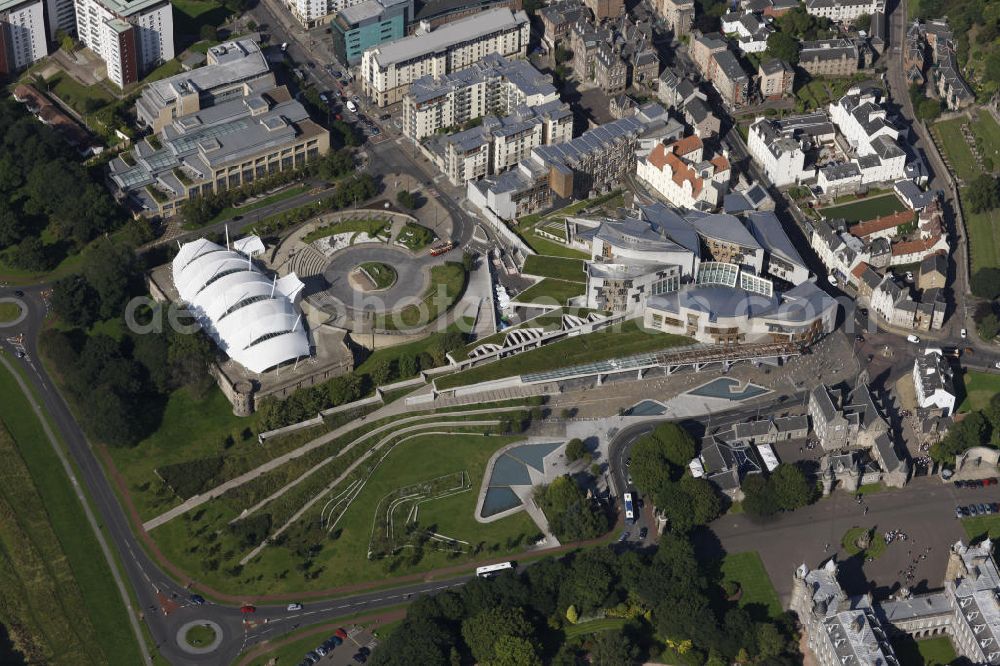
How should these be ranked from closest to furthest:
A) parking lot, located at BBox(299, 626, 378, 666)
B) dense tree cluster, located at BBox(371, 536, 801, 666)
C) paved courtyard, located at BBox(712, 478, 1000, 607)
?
dense tree cluster, located at BBox(371, 536, 801, 666)
parking lot, located at BBox(299, 626, 378, 666)
paved courtyard, located at BBox(712, 478, 1000, 607)

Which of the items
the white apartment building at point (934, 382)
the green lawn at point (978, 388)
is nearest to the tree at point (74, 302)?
the white apartment building at point (934, 382)

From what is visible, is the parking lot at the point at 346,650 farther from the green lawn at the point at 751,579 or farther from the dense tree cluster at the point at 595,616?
the green lawn at the point at 751,579

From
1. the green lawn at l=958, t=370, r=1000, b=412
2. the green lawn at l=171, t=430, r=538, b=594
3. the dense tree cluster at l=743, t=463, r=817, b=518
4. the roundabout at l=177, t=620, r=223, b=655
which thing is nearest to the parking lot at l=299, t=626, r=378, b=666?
the green lawn at l=171, t=430, r=538, b=594

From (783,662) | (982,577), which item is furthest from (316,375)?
(982,577)

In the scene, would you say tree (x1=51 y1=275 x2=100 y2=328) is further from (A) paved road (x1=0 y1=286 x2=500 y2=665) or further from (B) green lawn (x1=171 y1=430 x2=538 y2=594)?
(B) green lawn (x1=171 y1=430 x2=538 y2=594)

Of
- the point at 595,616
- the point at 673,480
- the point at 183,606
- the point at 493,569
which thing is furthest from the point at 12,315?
the point at 673,480
